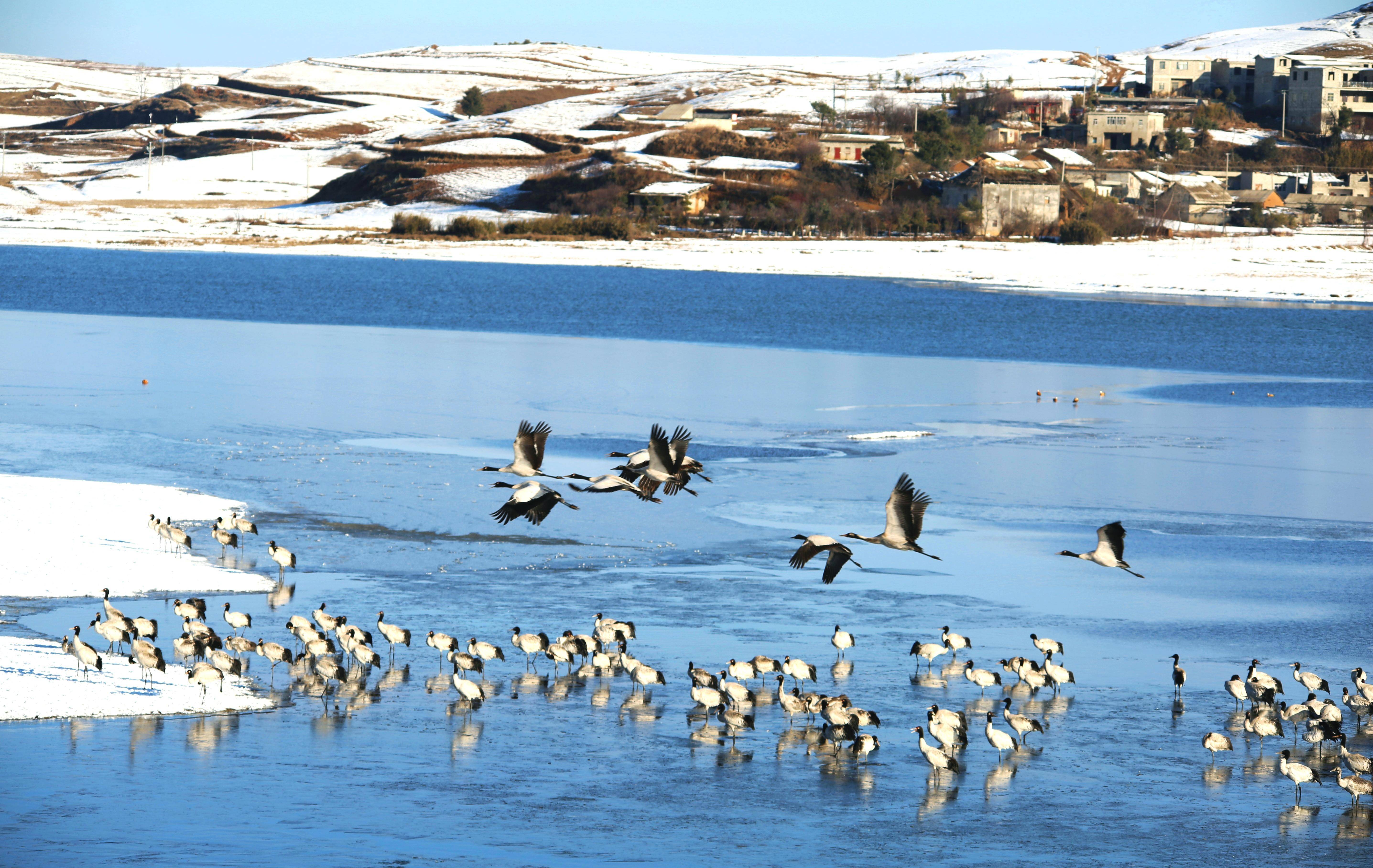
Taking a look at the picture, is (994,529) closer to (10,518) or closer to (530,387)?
(10,518)

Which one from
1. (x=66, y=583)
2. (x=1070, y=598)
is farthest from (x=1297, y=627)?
(x=66, y=583)

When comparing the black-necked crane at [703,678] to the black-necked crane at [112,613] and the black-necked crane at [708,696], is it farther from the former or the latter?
the black-necked crane at [112,613]

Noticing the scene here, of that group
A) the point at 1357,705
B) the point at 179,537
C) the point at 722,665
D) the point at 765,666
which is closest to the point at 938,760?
the point at 765,666

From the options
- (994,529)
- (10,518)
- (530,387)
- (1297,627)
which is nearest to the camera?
(1297,627)

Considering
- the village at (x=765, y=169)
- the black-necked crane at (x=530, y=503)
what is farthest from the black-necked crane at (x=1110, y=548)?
the village at (x=765, y=169)

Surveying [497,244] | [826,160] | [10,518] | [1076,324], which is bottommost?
[10,518]

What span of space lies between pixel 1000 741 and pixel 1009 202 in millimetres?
90622

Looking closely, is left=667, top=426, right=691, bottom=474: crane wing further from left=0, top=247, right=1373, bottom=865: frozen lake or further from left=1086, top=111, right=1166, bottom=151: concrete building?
left=1086, top=111, right=1166, bottom=151: concrete building

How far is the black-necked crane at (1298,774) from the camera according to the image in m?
11.7

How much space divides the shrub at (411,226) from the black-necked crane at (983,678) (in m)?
91.0

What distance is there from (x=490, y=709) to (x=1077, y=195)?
98108 mm

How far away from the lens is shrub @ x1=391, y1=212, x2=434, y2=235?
103 meters

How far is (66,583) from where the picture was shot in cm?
1647

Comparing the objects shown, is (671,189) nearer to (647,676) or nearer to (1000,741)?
(647,676)
